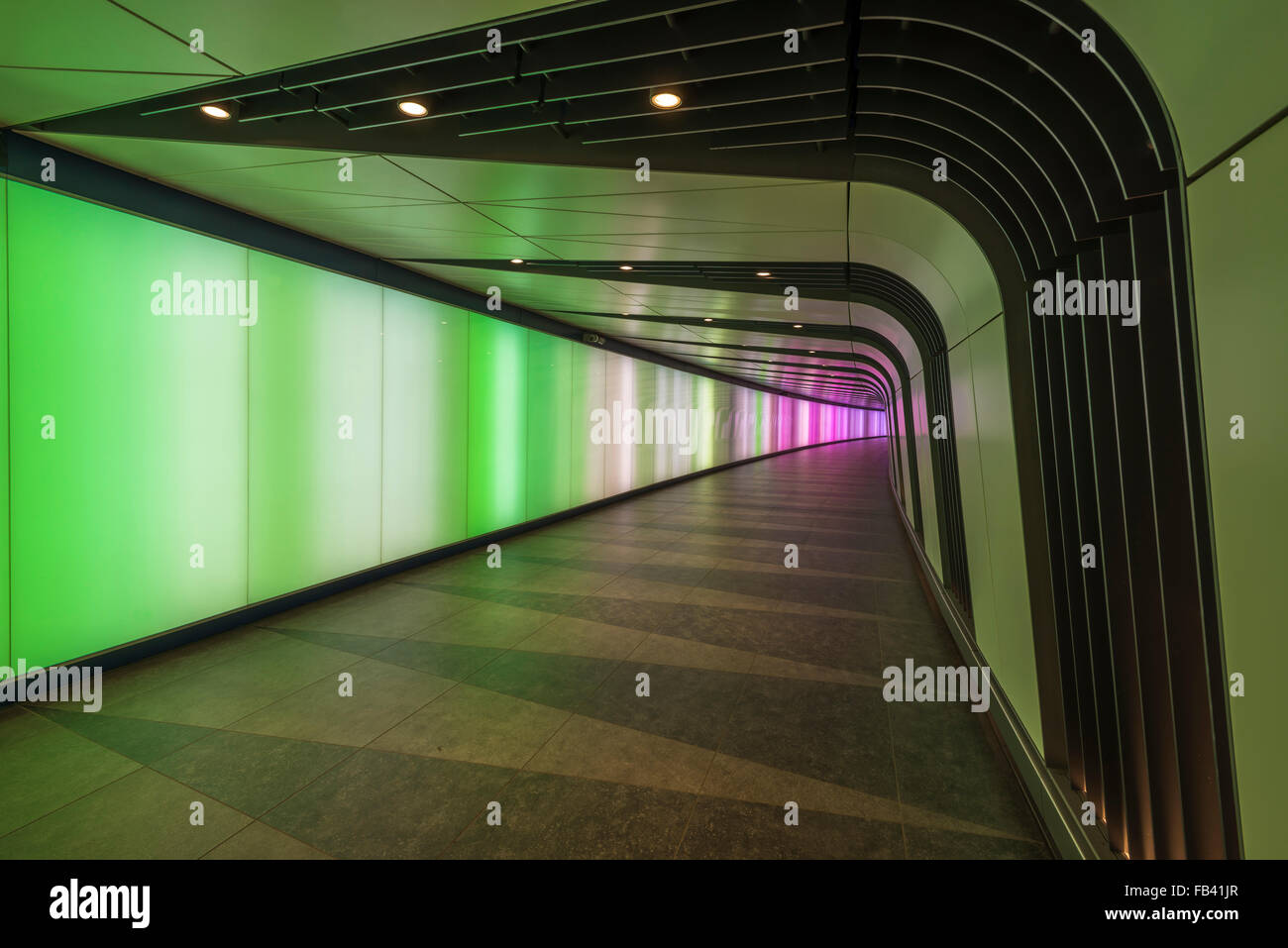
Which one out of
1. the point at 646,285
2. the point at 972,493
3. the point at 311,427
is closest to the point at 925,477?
the point at 972,493

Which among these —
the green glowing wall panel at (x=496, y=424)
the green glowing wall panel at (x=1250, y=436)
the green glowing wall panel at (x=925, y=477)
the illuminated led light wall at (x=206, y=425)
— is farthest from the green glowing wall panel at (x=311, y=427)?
the green glowing wall panel at (x=925, y=477)

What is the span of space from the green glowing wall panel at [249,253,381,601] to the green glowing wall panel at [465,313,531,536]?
1.92m

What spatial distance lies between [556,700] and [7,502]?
4.02 meters

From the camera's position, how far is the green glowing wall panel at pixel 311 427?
6012 millimetres

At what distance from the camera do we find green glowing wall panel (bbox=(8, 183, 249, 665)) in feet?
14.0

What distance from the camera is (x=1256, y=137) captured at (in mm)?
1345

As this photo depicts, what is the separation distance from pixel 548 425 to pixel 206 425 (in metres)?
6.34

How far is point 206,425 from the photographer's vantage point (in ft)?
17.8

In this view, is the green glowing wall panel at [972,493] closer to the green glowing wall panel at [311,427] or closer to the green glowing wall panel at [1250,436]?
the green glowing wall panel at [1250,436]

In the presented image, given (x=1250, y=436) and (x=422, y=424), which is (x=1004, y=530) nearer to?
(x=1250, y=436)

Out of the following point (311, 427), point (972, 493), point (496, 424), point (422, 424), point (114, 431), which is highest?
point (496, 424)

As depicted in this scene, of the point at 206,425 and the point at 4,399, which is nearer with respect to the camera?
the point at 4,399

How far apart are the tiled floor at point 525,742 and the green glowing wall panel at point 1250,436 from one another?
1837 millimetres

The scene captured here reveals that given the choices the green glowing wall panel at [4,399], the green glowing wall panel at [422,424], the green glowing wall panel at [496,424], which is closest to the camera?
the green glowing wall panel at [4,399]
